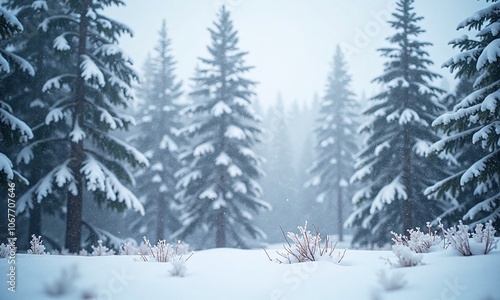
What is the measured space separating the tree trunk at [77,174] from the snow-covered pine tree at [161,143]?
1015 cm

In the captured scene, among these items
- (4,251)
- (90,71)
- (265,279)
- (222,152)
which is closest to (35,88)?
(90,71)

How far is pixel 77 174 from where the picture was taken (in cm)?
954

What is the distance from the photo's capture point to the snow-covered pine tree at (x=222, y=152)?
14883mm

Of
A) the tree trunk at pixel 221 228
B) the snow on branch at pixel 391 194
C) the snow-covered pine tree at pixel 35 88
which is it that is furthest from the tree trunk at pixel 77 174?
A: the snow on branch at pixel 391 194

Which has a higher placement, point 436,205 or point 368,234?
point 436,205

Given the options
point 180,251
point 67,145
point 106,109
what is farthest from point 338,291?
point 67,145

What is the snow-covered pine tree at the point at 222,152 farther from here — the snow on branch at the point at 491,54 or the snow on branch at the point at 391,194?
the snow on branch at the point at 491,54

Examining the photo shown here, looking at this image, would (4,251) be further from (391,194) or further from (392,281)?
(391,194)

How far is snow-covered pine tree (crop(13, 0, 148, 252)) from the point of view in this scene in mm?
9016

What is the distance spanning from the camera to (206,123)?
619 inches

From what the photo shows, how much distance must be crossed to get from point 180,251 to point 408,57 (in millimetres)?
13196

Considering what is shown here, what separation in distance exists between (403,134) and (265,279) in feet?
37.8

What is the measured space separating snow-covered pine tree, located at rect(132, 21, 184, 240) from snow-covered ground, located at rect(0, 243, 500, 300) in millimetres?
16254

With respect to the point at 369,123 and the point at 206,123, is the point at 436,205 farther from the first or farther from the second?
the point at 206,123
